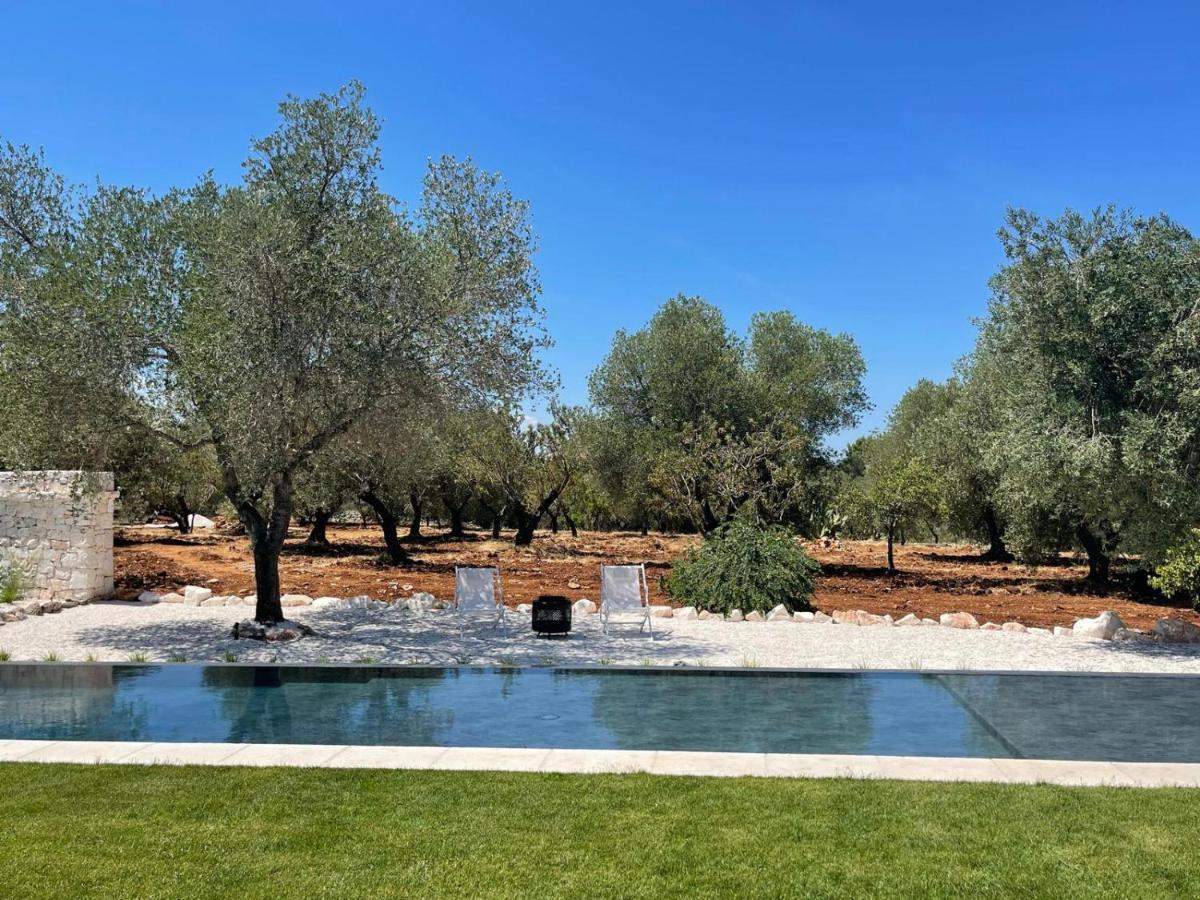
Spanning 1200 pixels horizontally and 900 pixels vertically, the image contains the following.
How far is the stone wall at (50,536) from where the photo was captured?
53.0 ft

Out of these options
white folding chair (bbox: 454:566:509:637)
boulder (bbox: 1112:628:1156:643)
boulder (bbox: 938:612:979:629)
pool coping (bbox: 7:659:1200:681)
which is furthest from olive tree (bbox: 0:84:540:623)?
boulder (bbox: 1112:628:1156:643)

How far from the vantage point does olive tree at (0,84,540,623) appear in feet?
35.1

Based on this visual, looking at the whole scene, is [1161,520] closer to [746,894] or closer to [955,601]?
[955,601]

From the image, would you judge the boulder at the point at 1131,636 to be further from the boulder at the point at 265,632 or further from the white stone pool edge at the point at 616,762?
the boulder at the point at 265,632

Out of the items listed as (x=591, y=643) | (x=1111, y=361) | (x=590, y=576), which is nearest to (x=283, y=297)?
(x=591, y=643)

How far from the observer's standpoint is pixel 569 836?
515 centimetres

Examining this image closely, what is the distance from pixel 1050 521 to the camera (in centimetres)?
2175

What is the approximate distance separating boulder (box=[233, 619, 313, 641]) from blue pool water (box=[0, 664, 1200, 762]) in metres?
1.84

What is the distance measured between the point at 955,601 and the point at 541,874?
52.0ft

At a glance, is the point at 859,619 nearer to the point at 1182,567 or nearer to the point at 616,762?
the point at 1182,567

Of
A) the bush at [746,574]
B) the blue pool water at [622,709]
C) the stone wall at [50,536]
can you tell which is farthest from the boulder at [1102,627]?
the stone wall at [50,536]

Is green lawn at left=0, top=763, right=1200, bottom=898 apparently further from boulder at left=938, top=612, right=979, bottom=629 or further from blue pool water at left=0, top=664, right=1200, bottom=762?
boulder at left=938, top=612, right=979, bottom=629

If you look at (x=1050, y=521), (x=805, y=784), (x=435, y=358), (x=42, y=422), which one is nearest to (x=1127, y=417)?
(x=805, y=784)

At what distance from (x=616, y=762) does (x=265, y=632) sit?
778 cm
